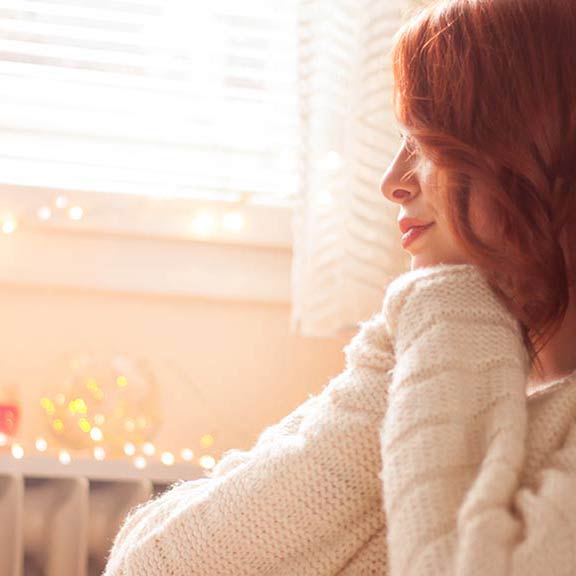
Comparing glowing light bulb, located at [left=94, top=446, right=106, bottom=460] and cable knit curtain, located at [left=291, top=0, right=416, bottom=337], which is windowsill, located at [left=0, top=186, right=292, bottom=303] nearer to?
cable knit curtain, located at [left=291, top=0, right=416, bottom=337]

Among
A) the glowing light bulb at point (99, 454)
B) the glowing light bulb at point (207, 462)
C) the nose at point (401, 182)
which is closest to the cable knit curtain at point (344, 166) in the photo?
the glowing light bulb at point (207, 462)

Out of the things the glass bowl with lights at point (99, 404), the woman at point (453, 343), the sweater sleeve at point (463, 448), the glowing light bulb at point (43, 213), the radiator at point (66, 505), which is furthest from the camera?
the glowing light bulb at point (43, 213)

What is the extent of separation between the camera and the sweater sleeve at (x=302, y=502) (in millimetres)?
887

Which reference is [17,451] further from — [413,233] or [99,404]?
[413,233]

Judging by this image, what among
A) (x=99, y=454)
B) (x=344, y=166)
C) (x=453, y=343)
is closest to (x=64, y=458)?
(x=99, y=454)

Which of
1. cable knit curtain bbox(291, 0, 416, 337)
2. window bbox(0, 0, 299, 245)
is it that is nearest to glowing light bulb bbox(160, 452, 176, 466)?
cable knit curtain bbox(291, 0, 416, 337)

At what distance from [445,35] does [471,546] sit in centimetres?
44

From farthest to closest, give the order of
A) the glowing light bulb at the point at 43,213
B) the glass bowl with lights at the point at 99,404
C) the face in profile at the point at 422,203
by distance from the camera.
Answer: the glowing light bulb at the point at 43,213 < the glass bowl with lights at the point at 99,404 < the face in profile at the point at 422,203

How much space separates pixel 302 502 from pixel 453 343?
0.55 feet

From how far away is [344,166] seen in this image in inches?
70.3

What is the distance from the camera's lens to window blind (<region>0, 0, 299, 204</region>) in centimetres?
196

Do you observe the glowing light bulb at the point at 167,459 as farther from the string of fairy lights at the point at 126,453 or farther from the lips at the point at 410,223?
the lips at the point at 410,223

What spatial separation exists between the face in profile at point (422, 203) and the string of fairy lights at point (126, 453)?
0.77m

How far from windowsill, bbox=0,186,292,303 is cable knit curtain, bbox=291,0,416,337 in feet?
0.51
